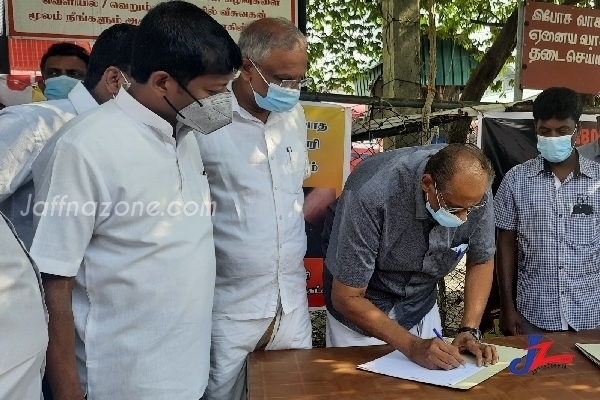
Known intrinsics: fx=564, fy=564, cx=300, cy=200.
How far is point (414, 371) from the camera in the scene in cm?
172

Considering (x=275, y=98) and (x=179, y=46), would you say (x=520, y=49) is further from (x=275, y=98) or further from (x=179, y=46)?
(x=179, y=46)

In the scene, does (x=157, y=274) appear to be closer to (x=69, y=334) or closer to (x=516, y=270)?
(x=69, y=334)

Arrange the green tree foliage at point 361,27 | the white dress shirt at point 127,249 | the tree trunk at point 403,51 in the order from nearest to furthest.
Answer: the white dress shirt at point 127,249, the tree trunk at point 403,51, the green tree foliage at point 361,27

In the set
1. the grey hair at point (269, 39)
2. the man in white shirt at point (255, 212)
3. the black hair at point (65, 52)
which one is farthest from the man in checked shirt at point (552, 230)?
the black hair at point (65, 52)

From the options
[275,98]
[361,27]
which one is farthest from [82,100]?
[361,27]

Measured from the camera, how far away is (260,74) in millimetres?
2070

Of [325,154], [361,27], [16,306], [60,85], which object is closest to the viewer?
[16,306]

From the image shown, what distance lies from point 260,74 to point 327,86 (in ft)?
21.6

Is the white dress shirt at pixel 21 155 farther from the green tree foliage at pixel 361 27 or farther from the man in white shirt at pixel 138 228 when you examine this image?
the green tree foliage at pixel 361 27

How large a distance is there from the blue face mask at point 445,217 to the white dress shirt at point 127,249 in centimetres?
77

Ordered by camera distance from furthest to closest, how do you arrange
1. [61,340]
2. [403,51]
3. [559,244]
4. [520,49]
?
[403,51]
[520,49]
[559,244]
[61,340]

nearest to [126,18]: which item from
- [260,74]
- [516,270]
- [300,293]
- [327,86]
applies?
[260,74]

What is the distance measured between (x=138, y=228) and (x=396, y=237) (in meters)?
0.90

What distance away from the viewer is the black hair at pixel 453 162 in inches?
68.4
